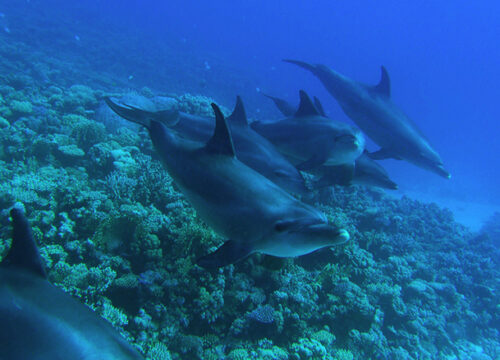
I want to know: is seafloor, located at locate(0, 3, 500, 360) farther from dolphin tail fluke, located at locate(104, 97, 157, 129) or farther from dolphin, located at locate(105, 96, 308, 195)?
dolphin tail fluke, located at locate(104, 97, 157, 129)

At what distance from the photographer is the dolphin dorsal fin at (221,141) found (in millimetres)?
3219

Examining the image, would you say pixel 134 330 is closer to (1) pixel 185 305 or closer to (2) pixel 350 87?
(1) pixel 185 305

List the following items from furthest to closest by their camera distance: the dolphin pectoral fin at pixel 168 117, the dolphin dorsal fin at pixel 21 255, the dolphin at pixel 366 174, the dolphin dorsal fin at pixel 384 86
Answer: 1. the dolphin dorsal fin at pixel 384 86
2. the dolphin at pixel 366 174
3. the dolphin pectoral fin at pixel 168 117
4. the dolphin dorsal fin at pixel 21 255

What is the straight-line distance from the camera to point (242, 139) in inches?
173

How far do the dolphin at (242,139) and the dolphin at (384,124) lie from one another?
3.71m

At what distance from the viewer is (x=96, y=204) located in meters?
5.08

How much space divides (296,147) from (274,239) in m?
2.76

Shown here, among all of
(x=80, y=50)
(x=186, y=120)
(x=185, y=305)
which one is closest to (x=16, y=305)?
(x=185, y=305)

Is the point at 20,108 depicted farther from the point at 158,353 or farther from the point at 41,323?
the point at 41,323

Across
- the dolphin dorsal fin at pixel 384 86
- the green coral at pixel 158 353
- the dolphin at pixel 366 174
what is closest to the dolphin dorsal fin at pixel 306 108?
the dolphin at pixel 366 174

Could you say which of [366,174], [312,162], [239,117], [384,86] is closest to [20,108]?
[239,117]

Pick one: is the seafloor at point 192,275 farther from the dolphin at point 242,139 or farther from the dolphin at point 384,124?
the dolphin at point 384,124

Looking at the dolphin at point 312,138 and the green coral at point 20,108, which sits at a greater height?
the dolphin at point 312,138

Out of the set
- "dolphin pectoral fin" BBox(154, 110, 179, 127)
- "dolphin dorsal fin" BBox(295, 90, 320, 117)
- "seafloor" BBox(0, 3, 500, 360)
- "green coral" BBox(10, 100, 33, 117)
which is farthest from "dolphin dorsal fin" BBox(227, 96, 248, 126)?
"green coral" BBox(10, 100, 33, 117)
